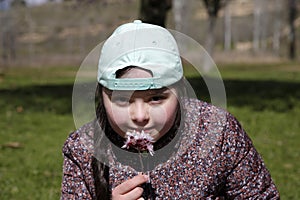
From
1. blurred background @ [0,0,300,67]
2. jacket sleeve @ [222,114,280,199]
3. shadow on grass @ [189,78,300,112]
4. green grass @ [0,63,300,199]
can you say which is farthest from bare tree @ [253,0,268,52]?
jacket sleeve @ [222,114,280,199]

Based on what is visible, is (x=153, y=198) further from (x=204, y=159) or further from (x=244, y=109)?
(x=244, y=109)

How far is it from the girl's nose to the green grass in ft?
6.02

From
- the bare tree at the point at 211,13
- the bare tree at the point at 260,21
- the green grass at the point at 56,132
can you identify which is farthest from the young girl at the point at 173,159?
the bare tree at the point at 260,21

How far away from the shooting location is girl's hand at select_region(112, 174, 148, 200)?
228 cm

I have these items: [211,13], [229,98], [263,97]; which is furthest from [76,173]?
[211,13]

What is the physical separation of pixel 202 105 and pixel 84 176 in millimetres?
571

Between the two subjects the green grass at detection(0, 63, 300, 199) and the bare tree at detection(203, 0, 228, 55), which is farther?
the bare tree at detection(203, 0, 228, 55)

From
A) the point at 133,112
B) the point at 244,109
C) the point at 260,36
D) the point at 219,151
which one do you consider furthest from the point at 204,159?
the point at 260,36

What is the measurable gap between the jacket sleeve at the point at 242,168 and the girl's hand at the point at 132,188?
0.40 m

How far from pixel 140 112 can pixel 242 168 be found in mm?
562

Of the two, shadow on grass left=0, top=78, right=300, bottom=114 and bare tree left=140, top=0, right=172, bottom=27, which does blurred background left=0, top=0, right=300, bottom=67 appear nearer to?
bare tree left=140, top=0, right=172, bottom=27

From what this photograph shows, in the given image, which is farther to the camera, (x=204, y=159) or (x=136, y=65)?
(x=204, y=159)

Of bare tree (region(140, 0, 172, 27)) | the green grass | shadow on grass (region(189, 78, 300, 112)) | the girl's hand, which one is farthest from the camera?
bare tree (region(140, 0, 172, 27))

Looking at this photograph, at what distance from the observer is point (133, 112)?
86.3 inches
